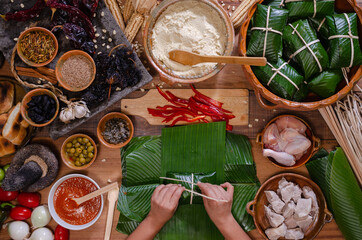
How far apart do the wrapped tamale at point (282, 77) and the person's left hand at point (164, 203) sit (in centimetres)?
98

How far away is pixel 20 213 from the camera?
2.34 metres

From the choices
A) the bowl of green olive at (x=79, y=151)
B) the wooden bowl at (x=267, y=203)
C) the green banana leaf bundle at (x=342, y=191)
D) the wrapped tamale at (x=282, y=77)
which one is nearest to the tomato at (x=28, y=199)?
the bowl of green olive at (x=79, y=151)

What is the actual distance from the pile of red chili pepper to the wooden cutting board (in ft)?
0.12

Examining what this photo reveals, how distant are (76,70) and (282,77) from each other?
1.43 metres

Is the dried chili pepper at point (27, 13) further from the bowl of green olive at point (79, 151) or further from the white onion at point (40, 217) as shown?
the white onion at point (40, 217)

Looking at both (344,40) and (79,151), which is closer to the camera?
(344,40)

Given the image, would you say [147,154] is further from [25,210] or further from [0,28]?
[0,28]

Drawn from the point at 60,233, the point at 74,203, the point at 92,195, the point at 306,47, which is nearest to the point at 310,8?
the point at 306,47

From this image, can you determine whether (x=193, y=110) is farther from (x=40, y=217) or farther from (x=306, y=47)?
(x=40, y=217)

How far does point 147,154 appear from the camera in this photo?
2369 mm

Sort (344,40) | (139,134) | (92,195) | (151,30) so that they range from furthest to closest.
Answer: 1. (139,134)
2. (92,195)
3. (151,30)
4. (344,40)

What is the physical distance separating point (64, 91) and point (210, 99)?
3.63 ft

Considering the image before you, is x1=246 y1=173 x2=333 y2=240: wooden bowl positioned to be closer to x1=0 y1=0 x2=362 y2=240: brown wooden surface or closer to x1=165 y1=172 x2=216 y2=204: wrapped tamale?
x1=0 y1=0 x2=362 y2=240: brown wooden surface

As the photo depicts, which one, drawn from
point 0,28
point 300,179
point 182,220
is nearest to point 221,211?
point 182,220
